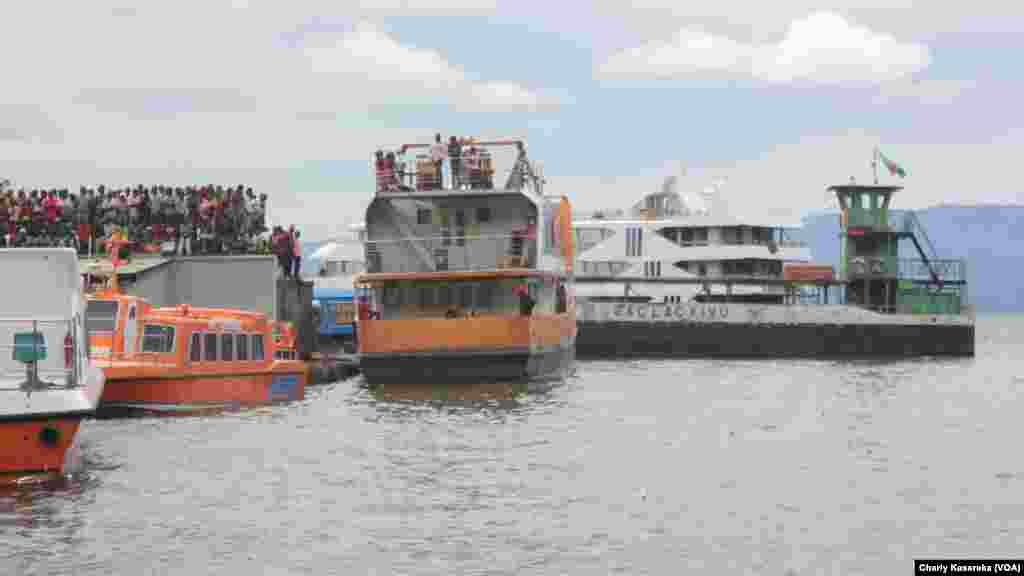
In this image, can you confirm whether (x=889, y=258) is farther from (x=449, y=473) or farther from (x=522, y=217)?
(x=449, y=473)

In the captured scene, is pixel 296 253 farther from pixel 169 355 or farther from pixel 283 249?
pixel 169 355

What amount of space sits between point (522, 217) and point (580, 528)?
2579cm

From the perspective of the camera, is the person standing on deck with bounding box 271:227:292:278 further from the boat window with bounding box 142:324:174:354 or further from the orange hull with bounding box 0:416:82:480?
the orange hull with bounding box 0:416:82:480

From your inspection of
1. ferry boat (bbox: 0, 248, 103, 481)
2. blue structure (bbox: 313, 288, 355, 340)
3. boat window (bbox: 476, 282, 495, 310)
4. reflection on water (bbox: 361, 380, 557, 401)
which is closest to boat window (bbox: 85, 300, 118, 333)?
ferry boat (bbox: 0, 248, 103, 481)

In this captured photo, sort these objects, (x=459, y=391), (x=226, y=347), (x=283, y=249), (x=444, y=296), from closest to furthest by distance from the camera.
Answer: (x=226, y=347)
(x=459, y=391)
(x=444, y=296)
(x=283, y=249)

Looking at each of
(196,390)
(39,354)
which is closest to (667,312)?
(196,390)

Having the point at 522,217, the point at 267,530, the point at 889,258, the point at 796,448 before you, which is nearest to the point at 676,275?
the point at 889,258

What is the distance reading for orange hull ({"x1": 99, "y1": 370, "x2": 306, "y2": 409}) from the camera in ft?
106

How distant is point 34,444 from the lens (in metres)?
22.9

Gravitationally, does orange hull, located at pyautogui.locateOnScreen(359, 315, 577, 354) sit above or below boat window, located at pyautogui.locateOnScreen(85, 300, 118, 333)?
below

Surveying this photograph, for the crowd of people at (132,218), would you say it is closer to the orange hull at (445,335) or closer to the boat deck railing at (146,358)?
the orange hull at (445,335)

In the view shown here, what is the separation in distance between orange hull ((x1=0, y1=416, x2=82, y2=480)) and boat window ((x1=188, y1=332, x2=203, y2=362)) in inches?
407

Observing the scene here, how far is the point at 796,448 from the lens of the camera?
99.4 feet

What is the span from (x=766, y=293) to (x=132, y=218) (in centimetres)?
4435
